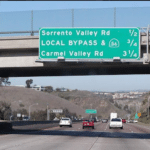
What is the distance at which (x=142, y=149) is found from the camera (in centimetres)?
1862

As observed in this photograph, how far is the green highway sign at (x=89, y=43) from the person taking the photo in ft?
76.7

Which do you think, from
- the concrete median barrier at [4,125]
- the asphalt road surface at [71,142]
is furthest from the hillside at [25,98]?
the asphalt road surface at [71,142]

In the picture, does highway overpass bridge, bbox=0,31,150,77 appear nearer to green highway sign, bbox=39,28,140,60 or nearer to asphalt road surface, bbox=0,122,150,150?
green highway sign, bbox=39,28,140,60

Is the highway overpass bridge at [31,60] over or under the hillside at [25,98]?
over

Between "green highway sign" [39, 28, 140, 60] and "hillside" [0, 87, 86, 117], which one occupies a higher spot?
"green highway sign" [39, 28, 140, 60]

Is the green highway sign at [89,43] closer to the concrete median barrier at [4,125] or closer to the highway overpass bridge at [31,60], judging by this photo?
the highway overpass bridge at [31,60]

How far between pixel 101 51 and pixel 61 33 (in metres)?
3.08

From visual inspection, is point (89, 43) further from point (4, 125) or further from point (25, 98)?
point (25, 98)

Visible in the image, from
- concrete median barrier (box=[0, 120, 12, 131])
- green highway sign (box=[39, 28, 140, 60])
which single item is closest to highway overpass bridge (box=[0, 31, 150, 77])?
green highway sign (box=[39, 28, 140, 60])

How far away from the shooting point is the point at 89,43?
23609 mm

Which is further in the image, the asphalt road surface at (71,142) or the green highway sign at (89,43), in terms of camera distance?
the green highway sign at (89,43)

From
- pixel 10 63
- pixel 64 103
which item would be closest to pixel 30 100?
pixel 64 103

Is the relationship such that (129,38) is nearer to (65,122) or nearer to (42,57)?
(42,57)

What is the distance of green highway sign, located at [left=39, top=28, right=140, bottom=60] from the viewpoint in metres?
23.4
